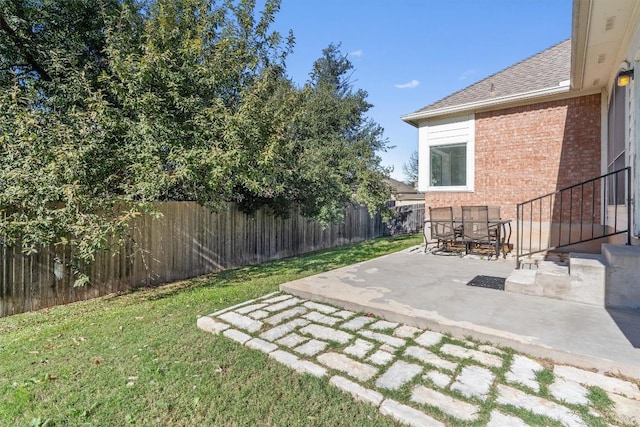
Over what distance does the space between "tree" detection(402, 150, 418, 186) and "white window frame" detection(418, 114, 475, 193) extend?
1132 inches

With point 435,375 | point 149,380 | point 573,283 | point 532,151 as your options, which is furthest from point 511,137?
point 149,380

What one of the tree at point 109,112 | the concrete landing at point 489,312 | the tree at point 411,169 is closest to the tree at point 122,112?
the tree at point 109,112

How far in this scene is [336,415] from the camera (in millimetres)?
2096

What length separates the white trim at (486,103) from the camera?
7196mm

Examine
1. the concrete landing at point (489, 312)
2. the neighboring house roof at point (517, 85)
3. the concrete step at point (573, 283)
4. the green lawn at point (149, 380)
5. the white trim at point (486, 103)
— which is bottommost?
the green lawn at point (149, 380)

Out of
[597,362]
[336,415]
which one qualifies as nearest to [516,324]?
[597,362]

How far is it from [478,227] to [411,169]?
1299 inches

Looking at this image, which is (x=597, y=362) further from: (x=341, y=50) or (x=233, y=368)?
(x=341, y=50)

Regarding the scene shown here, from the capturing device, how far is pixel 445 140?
359 inches

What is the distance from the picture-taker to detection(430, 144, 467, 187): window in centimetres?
883

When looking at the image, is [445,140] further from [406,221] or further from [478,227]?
[406,221]

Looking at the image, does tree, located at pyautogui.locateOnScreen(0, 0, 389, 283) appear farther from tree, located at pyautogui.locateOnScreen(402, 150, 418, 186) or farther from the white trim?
tree, located at pyautogui.locateOnScreen(402, 150, 418, 186)

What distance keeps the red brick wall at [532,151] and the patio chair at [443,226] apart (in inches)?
63.4

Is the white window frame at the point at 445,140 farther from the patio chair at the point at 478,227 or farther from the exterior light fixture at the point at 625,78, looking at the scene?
the exterior light fixture at the point at 625,78
